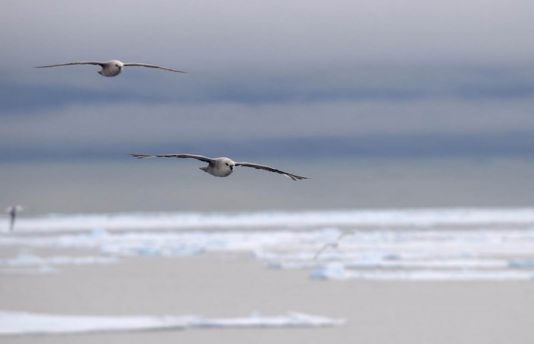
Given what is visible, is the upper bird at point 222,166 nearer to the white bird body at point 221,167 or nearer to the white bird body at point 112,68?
the white bird body at point 221,167

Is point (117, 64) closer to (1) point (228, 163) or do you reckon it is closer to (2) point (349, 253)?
(1) point (228, 163)

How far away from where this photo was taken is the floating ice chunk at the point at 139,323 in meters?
25.7

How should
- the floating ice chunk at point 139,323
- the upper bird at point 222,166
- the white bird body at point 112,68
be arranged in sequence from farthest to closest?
the floating ice chunk at point 139,323, the white bird body at point 112,68, the upper bird at point 222,166

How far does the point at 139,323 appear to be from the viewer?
→ 1046 inches

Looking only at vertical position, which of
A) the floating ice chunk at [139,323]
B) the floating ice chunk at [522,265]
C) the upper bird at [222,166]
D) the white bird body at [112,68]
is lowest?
the upper bird at [222,166]

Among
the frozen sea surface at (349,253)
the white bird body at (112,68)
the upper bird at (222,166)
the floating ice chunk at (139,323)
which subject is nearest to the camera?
the upper bird at (222,166)

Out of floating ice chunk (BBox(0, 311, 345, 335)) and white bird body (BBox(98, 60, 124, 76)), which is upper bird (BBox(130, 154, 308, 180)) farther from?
floating ice chunk (BBox(0, 311, 345, 335))

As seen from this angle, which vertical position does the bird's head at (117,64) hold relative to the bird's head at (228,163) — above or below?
above

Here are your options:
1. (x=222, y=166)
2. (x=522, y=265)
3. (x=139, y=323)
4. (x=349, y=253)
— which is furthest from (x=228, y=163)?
(x=349, y=253)

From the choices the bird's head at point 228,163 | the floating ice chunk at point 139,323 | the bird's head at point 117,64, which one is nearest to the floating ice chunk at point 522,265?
the floating ice chunk at point 139,323

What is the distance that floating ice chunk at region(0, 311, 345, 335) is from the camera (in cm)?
2570

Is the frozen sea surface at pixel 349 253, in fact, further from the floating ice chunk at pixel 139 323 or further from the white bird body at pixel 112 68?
the white bird body at pixel 112 68

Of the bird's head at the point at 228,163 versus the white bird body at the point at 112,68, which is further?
the white bird body at the point at 112,68

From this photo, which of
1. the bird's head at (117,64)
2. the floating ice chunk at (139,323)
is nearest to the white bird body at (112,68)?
the bird's head at (117,64)
